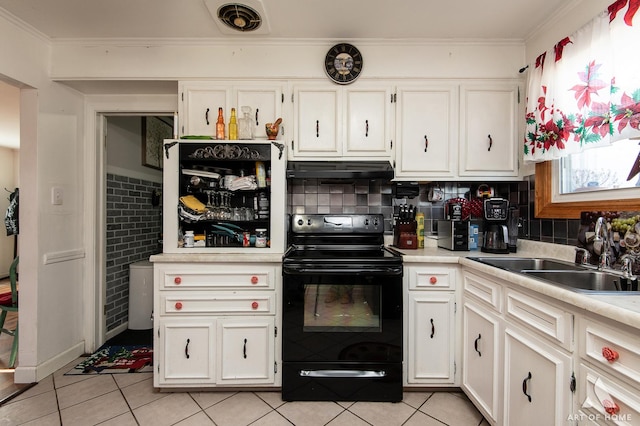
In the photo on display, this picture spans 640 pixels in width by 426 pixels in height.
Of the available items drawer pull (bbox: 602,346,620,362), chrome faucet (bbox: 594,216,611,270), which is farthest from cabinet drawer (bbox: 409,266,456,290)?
drawer pull (bbox: 602,346,620,362)

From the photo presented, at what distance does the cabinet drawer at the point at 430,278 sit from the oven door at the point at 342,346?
6.3 inches

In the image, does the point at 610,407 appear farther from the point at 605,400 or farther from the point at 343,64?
the point at 343,64

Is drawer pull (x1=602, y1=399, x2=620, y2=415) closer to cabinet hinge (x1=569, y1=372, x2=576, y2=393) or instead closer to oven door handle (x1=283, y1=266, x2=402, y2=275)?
cabinet hinge (x1=569, y1=372, x2=576, y2=393)

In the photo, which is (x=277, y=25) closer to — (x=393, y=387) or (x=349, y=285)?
(x=349, y=285)

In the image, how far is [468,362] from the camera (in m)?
1.77

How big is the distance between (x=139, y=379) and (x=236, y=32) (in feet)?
8.32

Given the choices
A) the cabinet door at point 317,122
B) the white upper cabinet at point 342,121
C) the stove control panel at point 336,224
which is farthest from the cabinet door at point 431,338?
the cabinet door at point 317,122

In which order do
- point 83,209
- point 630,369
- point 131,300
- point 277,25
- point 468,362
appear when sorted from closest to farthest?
point 630,369, point 468,362, point 277,25, point 83,209, point 131,300

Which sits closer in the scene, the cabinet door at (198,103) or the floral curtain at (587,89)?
the floral curtain at (587,89)

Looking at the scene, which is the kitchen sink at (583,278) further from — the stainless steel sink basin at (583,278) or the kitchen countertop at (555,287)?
the kitchen countertop at (555,287)

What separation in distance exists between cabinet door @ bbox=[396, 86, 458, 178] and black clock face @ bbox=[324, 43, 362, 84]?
0.37m

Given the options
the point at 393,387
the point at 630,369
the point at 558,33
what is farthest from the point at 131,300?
the point at 558,33

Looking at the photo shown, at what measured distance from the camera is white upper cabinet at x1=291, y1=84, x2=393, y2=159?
2.16 m

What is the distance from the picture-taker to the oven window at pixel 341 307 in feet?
5.94
